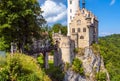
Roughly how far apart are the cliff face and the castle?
89.6 inches

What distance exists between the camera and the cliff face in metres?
62.2

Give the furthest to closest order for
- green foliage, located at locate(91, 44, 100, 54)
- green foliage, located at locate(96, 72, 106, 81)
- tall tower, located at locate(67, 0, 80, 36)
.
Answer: tall tower, located at locate(67, 0, 80, 36)
green foliage, located at locate(91, 44, 100, 54)
green foliage, located at locate(96, 72, 106, 81)

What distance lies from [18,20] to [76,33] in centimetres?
2775

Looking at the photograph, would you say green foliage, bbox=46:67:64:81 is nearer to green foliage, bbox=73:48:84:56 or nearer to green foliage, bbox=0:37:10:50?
green foliage, bbox=73:48:84:56

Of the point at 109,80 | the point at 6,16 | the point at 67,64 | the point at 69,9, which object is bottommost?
the point at 109,80

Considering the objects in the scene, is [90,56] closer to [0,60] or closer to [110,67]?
[110,67]

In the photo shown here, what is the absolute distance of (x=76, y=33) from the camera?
6619 centimetres

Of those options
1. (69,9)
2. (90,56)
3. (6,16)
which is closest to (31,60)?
(6,16)

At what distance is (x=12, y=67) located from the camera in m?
26.6

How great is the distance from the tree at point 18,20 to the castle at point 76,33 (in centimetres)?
1989

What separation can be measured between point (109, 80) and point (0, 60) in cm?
4456

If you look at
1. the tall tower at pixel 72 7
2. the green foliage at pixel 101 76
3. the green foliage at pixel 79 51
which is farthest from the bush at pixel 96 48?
the tall tower at pixel 72 7

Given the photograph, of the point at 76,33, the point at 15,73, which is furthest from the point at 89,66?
the point at 15,73

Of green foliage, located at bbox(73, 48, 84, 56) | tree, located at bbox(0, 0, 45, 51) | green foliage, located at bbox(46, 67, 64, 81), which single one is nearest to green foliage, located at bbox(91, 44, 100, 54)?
green foliage, located at bbox(73, 48, 84, 56)
